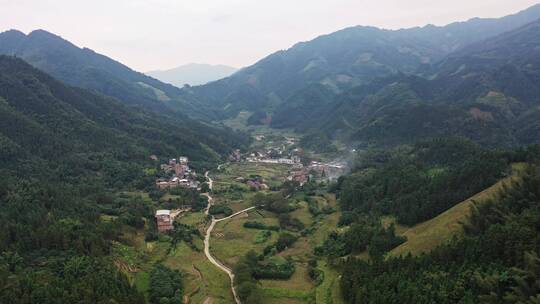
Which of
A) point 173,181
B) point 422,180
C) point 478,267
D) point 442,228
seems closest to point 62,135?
point 173,181

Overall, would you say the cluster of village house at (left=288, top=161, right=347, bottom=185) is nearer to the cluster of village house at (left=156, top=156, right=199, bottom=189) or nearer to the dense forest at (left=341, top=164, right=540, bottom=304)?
the cluster of village house at (left=156, top=156, right=199, bottom=189)

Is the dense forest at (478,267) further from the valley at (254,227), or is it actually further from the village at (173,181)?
the village at (173,181)

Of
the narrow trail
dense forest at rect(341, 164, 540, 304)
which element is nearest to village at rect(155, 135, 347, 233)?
the narrow trail

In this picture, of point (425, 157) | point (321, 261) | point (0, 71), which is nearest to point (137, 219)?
point (321, 261)

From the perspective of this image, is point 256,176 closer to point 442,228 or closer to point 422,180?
point 422,180

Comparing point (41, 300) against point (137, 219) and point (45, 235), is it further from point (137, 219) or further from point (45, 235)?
point (137, 219)

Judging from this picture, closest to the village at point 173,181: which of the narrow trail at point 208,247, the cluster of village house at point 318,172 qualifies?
the narrow trail at point 208,247

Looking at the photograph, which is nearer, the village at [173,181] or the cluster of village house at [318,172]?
the village at [173,181]
